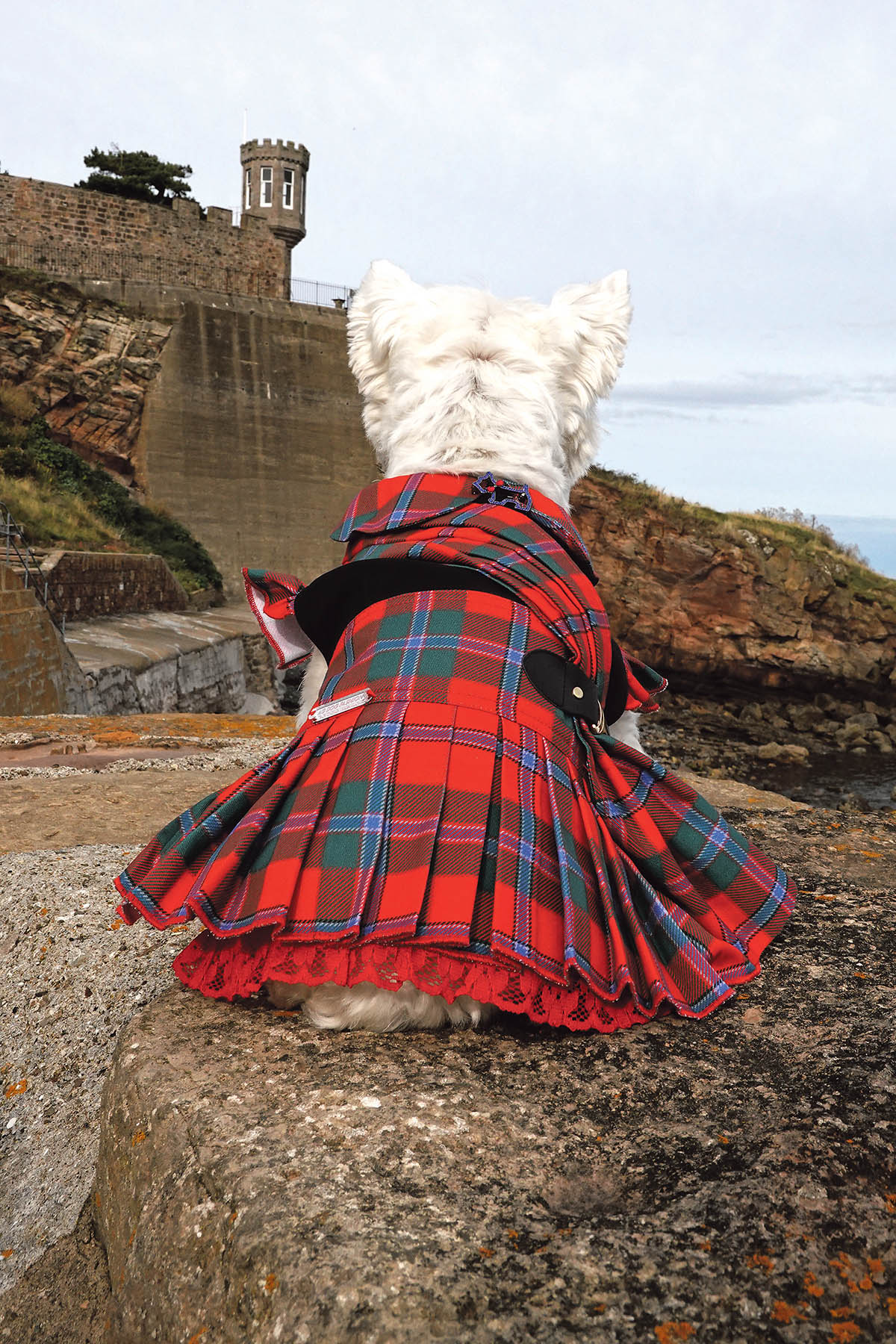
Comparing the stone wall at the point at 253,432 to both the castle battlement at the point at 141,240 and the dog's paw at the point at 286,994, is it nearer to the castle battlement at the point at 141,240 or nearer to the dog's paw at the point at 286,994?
the castle battlement at the point at 141,240

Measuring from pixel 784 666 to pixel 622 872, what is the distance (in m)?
32.1

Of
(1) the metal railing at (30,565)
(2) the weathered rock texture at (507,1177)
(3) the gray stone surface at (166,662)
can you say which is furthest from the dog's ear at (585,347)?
(1) the metal railing at (30,565)

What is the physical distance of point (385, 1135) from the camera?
1530mm

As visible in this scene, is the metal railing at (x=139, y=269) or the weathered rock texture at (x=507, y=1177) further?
the metal railing at (x=139, y=269)

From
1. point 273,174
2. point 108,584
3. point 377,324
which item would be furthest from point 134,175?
point 377,324

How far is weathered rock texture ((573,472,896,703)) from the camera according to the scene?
3219 cm

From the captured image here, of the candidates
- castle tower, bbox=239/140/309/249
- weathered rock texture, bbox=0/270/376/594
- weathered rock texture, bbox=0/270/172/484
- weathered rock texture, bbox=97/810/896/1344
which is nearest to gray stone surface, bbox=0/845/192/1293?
weathered rock texture, bbox=97/810/896/1344

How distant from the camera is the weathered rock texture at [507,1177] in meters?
1.16

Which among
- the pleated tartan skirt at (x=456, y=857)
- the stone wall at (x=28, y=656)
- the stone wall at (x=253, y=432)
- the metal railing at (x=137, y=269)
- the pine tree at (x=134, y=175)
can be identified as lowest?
the stone wall at (x=28, y=656)

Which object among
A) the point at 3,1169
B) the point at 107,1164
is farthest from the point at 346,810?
the point at 3,1169

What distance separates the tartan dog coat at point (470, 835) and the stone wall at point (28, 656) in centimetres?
767

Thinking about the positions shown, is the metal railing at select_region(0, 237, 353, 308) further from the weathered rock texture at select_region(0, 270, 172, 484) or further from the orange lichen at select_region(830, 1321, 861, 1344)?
the orange lichen at select_region(830, 1321, 861, 1344)

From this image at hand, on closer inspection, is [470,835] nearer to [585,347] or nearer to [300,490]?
[585,347]

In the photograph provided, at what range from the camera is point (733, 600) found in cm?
3278
